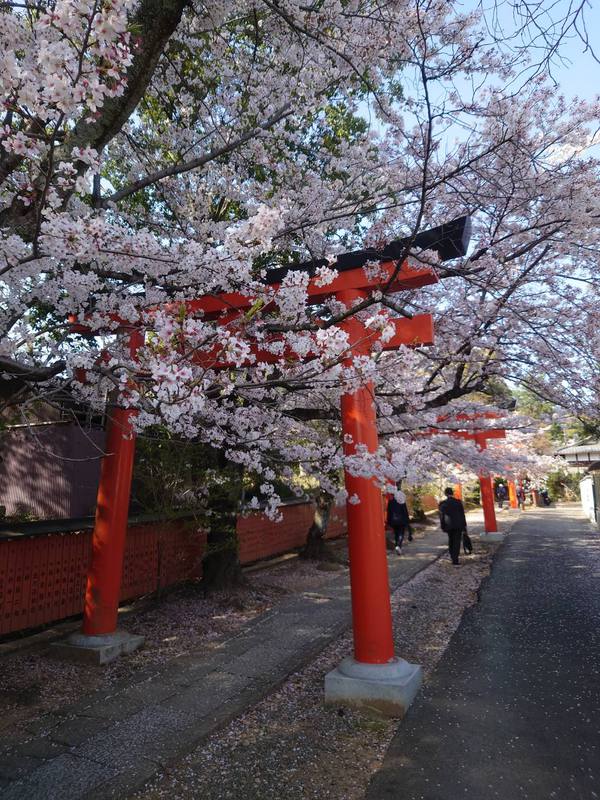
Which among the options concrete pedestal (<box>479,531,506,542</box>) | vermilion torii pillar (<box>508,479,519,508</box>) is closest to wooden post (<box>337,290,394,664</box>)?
concrete pedestal (<box>479,531,506,542</box>)

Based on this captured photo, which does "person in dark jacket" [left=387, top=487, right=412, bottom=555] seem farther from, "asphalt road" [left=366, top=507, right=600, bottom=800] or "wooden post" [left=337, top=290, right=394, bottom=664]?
"wooden post" [left=337, top=290, right=394, bottom=664]

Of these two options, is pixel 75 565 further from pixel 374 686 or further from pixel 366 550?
pixel 374 686

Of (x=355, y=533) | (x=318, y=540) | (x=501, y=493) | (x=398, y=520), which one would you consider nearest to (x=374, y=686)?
(x=355, y=533)

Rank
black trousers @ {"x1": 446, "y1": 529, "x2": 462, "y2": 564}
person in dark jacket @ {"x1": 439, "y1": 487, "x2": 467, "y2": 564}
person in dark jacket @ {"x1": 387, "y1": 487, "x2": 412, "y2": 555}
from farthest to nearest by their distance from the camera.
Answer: person in dark jacket @ {"x1": 387, "y1": 487, "x2": 412, "y2": 555}, black trousers @ {"x1": 446, "y1": 529, "x2": 462, "y2": 564}, person in dark jacket @ {"x1": 439, "y1": 487, "x2": 467, "y2": 564}

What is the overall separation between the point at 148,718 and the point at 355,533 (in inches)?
93.3

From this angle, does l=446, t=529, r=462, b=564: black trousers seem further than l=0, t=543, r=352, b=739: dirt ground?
Yes

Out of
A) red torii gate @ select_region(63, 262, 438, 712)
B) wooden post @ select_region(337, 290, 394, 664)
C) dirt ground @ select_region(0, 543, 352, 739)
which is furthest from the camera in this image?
dirt ground @ select_region(0, 543, 352, 739)

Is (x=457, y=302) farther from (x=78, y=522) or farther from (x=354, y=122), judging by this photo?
(x=78, y=522)

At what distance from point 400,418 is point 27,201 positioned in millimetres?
6841

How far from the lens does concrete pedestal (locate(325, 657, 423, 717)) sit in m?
4.46

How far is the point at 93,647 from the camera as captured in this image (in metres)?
5.78

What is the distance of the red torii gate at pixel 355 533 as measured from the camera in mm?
4652

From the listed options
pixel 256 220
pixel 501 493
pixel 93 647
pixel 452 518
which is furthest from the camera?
pixel 501 493

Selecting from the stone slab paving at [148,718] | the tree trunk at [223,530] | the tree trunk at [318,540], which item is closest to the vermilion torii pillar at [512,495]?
the tree trunk at [318,540]
